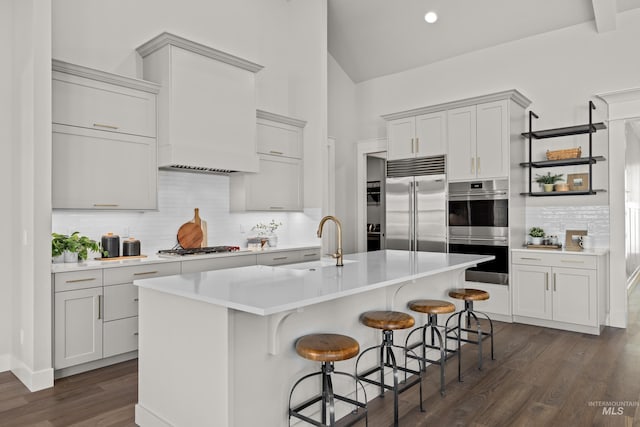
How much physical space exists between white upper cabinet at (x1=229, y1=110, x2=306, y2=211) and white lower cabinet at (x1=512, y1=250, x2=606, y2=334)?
2791 mm

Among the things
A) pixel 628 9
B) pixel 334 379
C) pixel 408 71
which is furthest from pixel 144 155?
pixel 628 9

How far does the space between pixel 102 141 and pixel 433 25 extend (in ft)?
14.3

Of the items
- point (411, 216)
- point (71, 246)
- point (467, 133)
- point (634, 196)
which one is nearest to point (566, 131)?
point (467, 133)

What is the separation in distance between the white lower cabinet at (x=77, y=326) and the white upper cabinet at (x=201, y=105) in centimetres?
139

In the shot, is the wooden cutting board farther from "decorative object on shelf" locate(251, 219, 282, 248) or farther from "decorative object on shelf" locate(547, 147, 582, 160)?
"decorative object on shelf" locate(547, 147, 582, 160)

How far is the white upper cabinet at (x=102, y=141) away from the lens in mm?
3539

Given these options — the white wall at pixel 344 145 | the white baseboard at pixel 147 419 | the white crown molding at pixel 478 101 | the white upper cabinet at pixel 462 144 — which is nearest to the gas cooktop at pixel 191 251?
the white baseboard at pixel 147 419

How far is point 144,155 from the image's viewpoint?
13.4 feet

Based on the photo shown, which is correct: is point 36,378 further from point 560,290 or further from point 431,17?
point 431,17

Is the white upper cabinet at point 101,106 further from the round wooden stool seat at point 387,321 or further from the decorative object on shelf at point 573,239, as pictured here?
the decorative object on shelf at point 573,239

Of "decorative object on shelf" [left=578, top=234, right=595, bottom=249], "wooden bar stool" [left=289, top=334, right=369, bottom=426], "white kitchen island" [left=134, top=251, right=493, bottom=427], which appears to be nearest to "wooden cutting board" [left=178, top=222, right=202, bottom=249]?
"white kitchen island" [left=134, top=251, right=493, bottom=427]

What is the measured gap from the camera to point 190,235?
477 centimetres

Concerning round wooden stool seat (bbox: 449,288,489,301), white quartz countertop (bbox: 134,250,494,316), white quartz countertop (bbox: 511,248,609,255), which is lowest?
round wooden stool seat (bbox: 449,288,489,301)

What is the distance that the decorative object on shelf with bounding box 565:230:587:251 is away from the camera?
5020 mm
